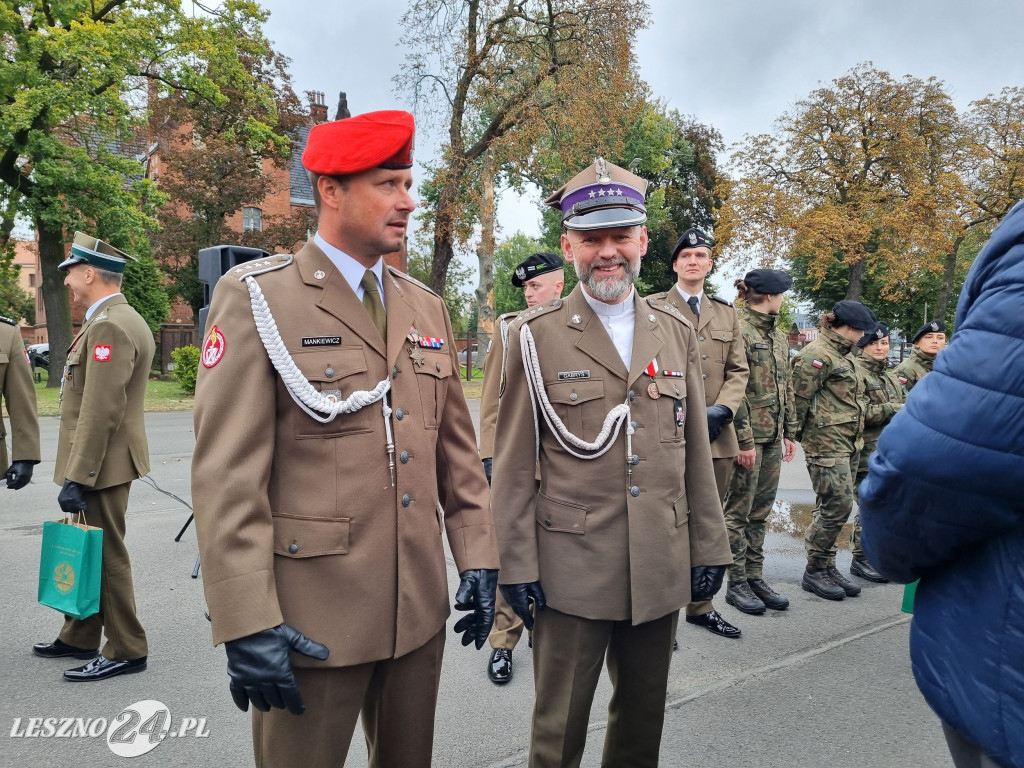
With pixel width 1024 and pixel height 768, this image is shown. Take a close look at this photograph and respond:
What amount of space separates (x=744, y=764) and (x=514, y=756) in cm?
98

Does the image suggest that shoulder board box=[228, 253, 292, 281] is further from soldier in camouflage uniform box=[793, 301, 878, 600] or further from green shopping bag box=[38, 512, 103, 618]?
soldier in camouflage uniform box=[793, 301, 878, 600]

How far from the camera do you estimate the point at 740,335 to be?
193 inches

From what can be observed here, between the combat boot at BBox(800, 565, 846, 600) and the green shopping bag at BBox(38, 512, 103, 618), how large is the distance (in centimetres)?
468

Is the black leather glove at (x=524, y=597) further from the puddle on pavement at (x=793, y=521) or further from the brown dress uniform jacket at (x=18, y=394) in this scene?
the puddle on pavement at (x=793, y=521)

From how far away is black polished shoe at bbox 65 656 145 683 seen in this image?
3.69 m

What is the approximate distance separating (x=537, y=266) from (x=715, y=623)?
264 centimetres

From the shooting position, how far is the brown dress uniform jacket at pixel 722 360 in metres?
4.60

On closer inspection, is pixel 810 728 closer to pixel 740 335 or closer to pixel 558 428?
pixel 558 428

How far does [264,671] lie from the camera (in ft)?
5.28

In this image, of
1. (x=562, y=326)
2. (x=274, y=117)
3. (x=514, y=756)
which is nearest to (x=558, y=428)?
(x=562, y=326)

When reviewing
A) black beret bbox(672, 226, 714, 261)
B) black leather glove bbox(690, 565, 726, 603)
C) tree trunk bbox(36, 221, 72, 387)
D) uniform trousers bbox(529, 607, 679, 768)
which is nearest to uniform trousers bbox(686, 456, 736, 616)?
black beret bbox(672, 226, 714, 261)

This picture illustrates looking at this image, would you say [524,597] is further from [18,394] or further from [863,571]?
[863,571]

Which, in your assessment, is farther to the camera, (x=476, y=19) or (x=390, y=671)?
(x=476, y=19)

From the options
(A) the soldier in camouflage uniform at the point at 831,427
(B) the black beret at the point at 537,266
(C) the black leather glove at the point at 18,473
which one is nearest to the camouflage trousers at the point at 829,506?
(A) the soldier in camouflage uniform at the point at 831,427
